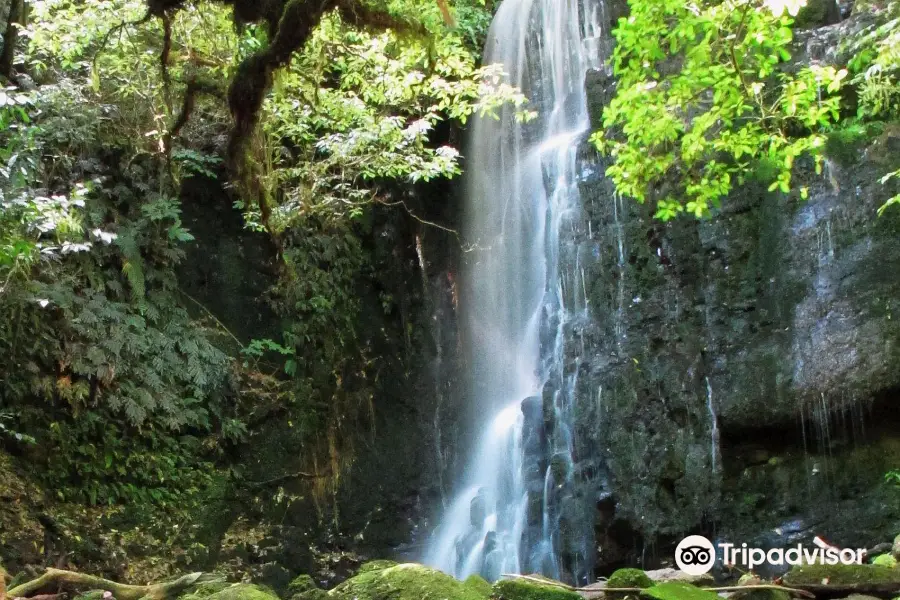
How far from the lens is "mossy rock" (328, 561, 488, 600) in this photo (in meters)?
3.31

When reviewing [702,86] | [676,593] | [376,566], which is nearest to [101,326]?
[376,566]

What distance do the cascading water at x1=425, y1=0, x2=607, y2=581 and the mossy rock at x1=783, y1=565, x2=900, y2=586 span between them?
5545mm

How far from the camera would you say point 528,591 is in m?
3.43

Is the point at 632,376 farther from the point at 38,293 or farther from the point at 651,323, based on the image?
the point at 38,293

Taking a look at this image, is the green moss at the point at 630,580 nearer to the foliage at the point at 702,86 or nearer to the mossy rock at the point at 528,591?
the mossy rock at the point at 528,591

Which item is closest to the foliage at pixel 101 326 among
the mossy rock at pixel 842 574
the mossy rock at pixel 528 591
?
the mossy rock at pixel 528 591

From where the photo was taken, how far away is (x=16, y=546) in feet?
23.7

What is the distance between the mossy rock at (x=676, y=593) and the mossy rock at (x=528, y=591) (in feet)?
1.14

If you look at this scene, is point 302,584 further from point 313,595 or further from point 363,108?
point 363,108

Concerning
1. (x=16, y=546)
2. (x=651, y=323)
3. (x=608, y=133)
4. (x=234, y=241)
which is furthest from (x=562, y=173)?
(x=16, y=546)

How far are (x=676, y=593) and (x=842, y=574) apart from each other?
98 cm

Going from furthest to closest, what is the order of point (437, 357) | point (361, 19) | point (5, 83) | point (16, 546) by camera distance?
point (437, 357)
point (5, 83)
point (16, 546)
point (361, 19)

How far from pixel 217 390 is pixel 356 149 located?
12.1ft

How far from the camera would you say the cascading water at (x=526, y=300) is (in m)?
9.88
